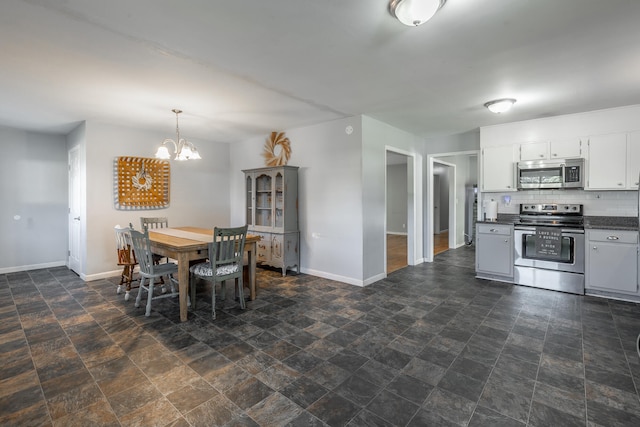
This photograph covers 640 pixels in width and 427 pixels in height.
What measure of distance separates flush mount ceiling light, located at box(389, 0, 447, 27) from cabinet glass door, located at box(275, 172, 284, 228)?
10.9 ft

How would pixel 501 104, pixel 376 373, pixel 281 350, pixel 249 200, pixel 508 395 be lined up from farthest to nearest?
1. pixel 249 200
2. pixel 501 104
3. pixel 281 350
4. pixel 376 373
5. pixel 508 395

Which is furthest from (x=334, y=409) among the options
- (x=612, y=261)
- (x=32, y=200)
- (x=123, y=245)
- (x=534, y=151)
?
(x=32, y=200)

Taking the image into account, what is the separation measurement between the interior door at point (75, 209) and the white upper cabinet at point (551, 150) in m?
6.82

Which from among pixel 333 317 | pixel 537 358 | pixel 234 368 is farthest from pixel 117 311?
pixel 537 358

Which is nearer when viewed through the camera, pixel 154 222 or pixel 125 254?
pixel 125 254

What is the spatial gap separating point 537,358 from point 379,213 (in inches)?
104

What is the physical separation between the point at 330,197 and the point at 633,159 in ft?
12.7

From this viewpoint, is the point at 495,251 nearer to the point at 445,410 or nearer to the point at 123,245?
the point at 445,410

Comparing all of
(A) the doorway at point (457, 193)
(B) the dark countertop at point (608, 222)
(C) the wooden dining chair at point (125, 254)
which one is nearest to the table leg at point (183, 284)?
(C) the wooden dining chair at point (125, 254)

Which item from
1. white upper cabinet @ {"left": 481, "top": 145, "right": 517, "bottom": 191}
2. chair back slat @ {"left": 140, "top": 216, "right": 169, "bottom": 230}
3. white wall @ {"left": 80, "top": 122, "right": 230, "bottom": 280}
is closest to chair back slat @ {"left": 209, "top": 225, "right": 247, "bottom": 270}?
chair back slat @ {"left": 140, "top": 216, "right": 169, "bottom": 230}

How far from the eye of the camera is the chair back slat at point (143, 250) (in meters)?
3.19

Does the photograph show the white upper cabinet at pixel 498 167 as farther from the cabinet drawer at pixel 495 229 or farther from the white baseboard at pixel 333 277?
the white baseboard at pixel 333 277

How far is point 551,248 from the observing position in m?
3.99

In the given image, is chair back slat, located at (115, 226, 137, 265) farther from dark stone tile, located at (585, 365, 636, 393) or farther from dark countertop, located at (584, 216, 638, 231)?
dark countertop, located at (584, 216, 638, 231)
